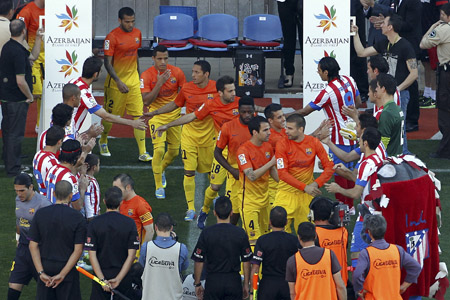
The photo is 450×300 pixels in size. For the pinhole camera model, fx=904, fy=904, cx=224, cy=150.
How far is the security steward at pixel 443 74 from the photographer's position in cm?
1523

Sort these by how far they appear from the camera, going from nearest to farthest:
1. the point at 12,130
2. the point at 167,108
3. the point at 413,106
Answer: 1. the point at 167,108
2. the point at 12,130
3. the point at 413,106

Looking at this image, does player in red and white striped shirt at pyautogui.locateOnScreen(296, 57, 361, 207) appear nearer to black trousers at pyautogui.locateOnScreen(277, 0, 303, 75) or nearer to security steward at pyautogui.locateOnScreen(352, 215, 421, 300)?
security steward at pyautogui.locateOnScreen(352, 215, 421, 300)

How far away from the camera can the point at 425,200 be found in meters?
9.03

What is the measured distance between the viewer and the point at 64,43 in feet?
48.5

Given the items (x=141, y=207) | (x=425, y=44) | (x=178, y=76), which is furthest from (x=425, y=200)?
(x=425, y=44)

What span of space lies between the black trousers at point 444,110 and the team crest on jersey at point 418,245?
6470 mm

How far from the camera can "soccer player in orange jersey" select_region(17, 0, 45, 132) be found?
15586 mm

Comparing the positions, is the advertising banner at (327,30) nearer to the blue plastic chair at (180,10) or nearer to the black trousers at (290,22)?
the black trousers at (290,22)

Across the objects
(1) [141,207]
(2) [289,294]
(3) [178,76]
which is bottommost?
(2) [289,294]

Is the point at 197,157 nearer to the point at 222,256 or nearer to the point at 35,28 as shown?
the point at 222,256

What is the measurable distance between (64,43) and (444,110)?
642 centimetres

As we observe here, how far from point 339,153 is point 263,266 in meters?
2.85

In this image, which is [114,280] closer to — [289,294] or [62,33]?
[289,294]

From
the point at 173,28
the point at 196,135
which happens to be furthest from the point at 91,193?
the point at 173,28
